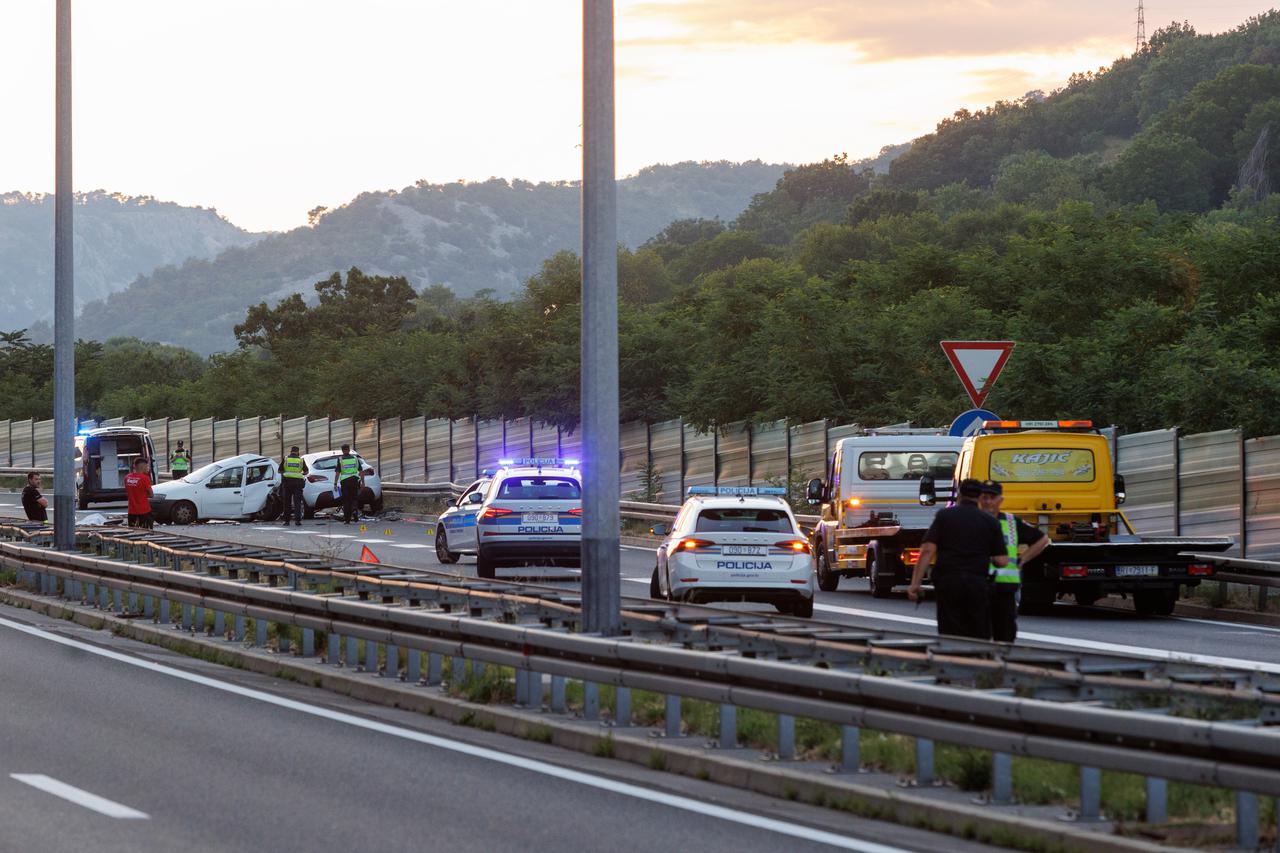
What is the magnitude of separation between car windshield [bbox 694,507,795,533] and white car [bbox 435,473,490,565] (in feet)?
32.0

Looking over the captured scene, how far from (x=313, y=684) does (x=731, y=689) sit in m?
5.76

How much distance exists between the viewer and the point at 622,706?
12383 millimetres

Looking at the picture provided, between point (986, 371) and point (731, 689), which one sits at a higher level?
point (986, 371)

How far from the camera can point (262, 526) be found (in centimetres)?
4647

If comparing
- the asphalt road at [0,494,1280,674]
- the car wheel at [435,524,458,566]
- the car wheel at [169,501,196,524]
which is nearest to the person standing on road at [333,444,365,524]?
the car wheel at [169,501,196,524]

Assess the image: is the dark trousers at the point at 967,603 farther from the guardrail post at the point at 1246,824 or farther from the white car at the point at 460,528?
the white car at the point at 460,528

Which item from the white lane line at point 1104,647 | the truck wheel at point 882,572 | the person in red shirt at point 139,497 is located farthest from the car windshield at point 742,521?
the person in red shirt at point 139,497

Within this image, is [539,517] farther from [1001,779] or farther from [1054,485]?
[1001,779]

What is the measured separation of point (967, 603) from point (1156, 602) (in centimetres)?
1100

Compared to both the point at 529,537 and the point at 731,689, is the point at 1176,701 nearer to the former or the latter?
the point at 731,689

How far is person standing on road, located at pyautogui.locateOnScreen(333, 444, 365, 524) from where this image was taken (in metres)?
47.7

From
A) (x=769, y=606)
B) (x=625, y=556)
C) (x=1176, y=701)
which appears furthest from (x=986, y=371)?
(x=1176, y=701)

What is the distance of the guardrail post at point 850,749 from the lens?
34.3 feet

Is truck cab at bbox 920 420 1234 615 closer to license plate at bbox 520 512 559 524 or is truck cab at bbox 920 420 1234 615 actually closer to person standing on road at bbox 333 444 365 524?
license plate at bbox 520 512 559 524
